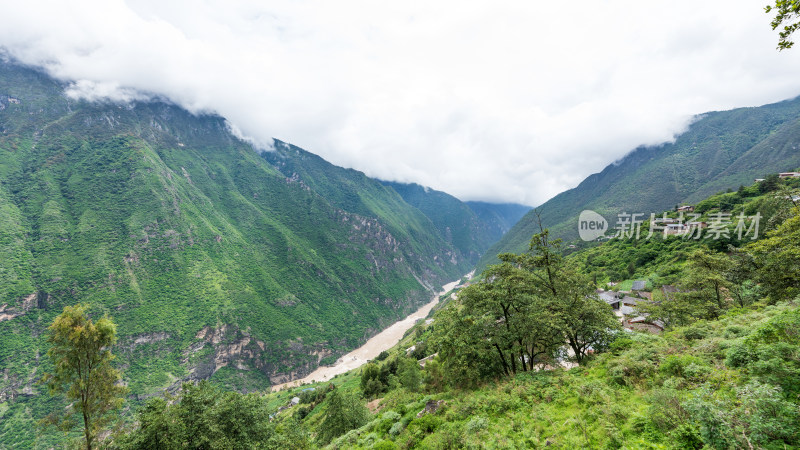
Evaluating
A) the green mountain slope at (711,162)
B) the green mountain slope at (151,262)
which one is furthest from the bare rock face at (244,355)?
the green mountain slope at (711,162)

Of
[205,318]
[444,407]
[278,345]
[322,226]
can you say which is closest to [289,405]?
[278,345]

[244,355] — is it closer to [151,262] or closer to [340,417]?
[151,262]

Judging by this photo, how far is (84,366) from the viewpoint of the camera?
1609 cm

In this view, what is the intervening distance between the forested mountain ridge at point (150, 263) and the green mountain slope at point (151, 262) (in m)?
0.48

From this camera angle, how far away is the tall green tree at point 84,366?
15.3 m

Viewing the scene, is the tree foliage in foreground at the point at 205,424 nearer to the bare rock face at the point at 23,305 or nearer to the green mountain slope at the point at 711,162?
the bare rock face at the point at 23,305

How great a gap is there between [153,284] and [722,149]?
297 m

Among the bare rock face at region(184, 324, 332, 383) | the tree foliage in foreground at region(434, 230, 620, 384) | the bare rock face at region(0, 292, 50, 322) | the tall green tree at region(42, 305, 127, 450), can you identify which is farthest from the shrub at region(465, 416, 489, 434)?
the bare rock face at region(0, 292, 50, 322)

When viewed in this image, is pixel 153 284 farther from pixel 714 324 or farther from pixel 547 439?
pixel 714 324

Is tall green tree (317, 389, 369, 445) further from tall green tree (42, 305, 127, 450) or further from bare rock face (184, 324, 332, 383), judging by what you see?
bare rock face (184, 324, 332, 383)

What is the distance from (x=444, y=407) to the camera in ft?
52.9

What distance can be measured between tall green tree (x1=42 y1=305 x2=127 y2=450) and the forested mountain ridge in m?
82.7

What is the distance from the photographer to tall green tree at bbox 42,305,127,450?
15.3m

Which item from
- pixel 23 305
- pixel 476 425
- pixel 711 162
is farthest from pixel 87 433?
pixel 711 162
